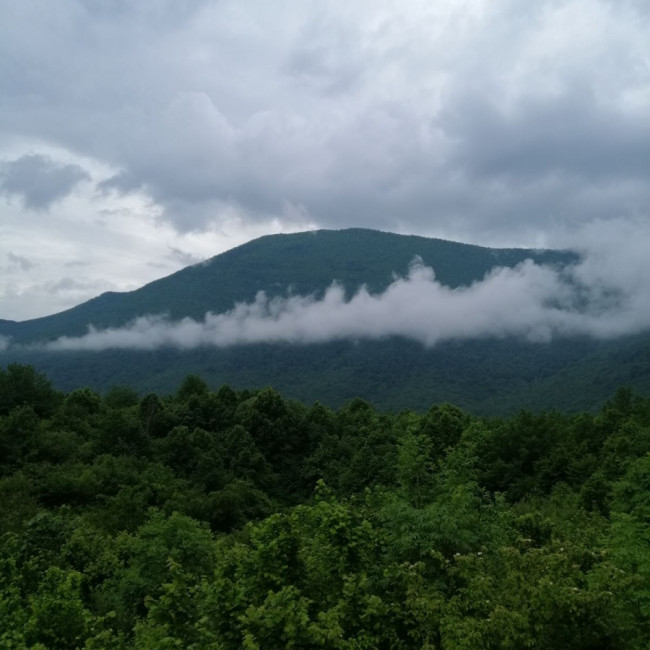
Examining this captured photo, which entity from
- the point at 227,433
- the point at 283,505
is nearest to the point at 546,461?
the point at 283,505

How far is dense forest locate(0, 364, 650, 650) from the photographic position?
898 centimetres

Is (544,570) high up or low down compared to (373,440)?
up

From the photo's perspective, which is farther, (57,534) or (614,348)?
(614,348)

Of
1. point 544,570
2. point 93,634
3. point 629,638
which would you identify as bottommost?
point 93,634

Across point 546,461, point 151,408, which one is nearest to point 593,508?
point 546,461

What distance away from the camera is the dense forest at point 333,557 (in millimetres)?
8984

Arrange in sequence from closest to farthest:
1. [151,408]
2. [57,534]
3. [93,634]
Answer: [93,634]
[57,534]
[151,408]

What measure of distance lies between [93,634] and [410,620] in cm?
765

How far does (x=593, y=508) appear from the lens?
113 feet

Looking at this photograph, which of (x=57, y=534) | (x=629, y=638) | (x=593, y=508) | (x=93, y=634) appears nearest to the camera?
(x=629, y=638)

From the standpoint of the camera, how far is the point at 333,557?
11680 mm

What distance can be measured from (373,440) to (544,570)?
47056 mm

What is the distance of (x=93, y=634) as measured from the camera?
1248 centimetres

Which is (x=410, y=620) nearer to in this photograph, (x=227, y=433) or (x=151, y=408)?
(x=227, y=433)
